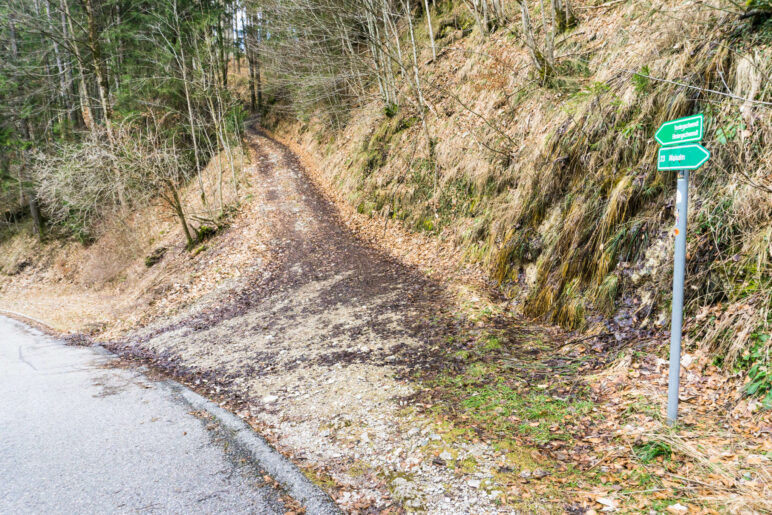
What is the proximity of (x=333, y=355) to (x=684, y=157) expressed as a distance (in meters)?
5.06

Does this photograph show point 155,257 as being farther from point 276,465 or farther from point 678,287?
point 678,287

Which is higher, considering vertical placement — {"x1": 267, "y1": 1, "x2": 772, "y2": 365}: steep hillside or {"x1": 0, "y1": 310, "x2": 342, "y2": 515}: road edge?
{"x1": 267, "y1": 1, "x2": 772, "y2": 365}: steep hillside

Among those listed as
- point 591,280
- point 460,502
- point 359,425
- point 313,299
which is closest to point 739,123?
point 591,280

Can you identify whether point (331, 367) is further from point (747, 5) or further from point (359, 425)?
point (747, 5)

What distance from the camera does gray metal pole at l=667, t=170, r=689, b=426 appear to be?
3098 millimetres

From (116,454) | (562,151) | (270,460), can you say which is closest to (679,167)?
(562,151)

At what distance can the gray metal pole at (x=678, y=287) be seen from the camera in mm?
3098

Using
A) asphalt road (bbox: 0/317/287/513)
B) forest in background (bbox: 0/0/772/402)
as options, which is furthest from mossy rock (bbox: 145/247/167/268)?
asphalt road (bbox: 0/317/287/513)

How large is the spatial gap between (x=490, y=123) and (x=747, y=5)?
5001mm

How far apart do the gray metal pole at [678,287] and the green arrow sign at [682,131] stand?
0.25m

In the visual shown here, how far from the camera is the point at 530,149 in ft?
26.9

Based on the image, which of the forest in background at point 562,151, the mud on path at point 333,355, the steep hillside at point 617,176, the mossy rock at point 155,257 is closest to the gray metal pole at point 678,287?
the forest in background at point 562,151

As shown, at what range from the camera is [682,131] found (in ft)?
10.1

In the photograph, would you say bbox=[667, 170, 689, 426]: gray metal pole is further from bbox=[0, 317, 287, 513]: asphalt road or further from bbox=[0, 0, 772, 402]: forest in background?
bbox=[0, 317, 287, 513]: asphalt road
